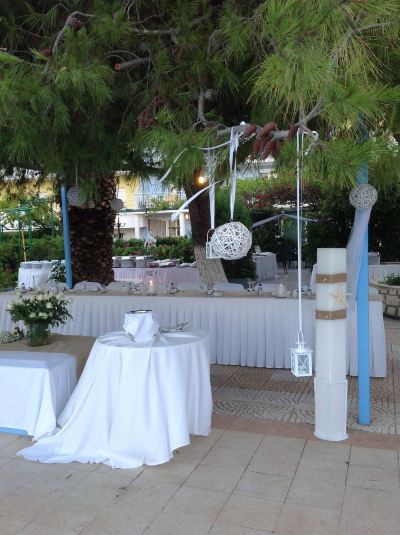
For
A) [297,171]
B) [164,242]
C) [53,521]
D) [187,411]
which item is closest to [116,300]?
[187,411]

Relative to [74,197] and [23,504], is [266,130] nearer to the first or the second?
[23,504]

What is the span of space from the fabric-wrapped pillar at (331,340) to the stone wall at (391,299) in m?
5.41

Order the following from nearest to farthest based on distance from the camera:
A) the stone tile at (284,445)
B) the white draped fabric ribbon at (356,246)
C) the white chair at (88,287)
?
the stone tile at (284,445)
the white draped fabric ribbon at (356,246)
the white chair at (88,287)

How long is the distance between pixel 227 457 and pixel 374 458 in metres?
1.00

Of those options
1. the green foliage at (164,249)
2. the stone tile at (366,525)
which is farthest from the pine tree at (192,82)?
the green foliage at (164,249)

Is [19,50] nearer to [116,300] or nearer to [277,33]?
[277,33]

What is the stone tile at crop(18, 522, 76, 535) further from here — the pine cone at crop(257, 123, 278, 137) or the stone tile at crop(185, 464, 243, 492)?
the pine cone at crop(257, 123, 278, 137)

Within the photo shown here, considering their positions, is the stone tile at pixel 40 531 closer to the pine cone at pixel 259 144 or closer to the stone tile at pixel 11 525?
the stone tile at pixel 11 525

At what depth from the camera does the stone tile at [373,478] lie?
3000 millimetres

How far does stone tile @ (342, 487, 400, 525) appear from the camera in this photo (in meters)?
2.70

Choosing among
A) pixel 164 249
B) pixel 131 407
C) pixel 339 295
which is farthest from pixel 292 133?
pixel 164 249

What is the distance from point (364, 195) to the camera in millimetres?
3576

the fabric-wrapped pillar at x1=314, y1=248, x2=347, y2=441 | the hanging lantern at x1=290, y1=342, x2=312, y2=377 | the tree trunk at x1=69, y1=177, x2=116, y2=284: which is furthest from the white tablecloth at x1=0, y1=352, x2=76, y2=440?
the tree trunk at x1=69, y1=177, x2=116, y2=284

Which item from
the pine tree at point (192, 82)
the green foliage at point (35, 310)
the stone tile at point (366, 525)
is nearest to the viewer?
the pine tree at point (192, 82)
